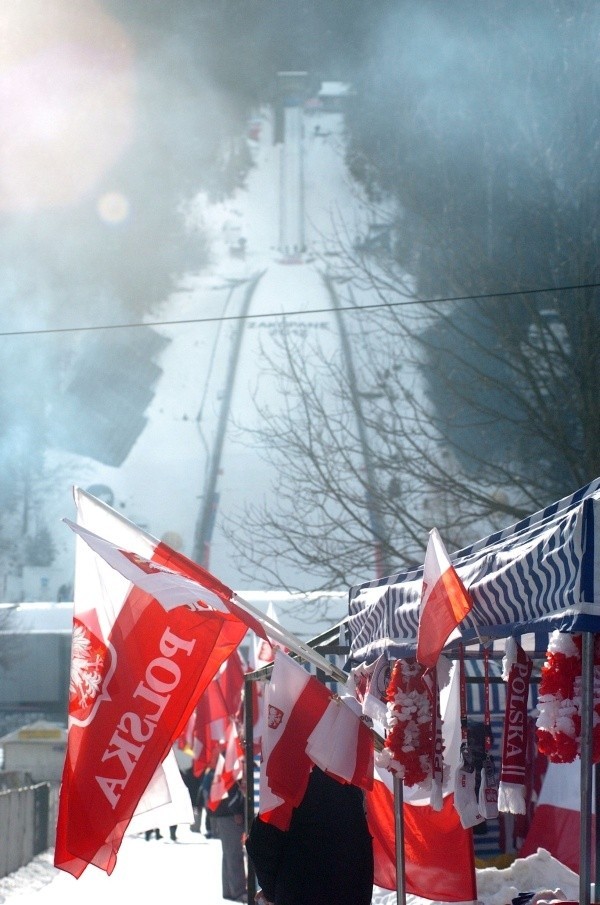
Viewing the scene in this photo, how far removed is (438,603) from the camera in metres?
3.46

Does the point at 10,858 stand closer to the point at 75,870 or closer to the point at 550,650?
the point at 75,870

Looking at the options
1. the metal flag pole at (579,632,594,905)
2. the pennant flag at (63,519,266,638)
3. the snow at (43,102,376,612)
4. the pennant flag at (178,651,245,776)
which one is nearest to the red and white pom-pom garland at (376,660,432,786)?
the pennant flag at (63,519,266,638)

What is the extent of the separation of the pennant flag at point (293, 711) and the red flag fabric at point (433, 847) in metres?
1.20

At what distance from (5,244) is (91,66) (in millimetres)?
7959

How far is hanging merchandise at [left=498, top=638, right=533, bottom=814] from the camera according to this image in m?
3.67

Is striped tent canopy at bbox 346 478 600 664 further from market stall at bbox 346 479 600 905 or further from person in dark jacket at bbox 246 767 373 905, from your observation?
person in dark jacket at bbox 246 767 373 905

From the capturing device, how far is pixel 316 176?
37.9 metres

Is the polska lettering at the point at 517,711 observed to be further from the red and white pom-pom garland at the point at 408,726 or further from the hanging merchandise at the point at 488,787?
the red and white pom-pom garland at the point at 408,726

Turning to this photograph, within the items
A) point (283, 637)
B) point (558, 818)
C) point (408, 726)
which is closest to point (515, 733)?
point (408, 726)

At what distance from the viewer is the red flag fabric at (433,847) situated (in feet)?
17.4

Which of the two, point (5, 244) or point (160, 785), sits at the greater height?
point (5, 244)

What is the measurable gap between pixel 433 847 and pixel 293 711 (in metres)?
1.69

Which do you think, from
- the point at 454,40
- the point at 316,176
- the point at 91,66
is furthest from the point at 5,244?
the point at 454,40

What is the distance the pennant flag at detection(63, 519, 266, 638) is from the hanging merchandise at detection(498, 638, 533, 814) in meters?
0.92
